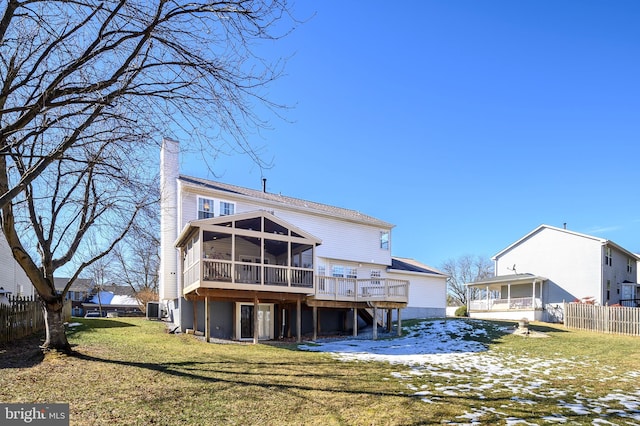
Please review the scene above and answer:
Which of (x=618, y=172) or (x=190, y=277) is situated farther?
(x=618, y=172)

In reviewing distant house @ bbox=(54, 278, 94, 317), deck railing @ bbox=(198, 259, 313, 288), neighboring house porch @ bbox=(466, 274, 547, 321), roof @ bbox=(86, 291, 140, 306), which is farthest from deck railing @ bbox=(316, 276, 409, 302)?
distant house @ bbox=(54, 278, 94, 317)

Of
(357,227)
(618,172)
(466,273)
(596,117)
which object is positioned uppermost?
(596,117)

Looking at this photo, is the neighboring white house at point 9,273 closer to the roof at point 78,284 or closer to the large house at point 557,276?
the large house at point 557,276

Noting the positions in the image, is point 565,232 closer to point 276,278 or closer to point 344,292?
point 344,292

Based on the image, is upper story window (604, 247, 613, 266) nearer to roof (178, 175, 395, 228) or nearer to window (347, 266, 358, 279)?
roof (178, 175, 395, 228)

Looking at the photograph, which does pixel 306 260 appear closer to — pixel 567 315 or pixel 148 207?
pixel 148 207

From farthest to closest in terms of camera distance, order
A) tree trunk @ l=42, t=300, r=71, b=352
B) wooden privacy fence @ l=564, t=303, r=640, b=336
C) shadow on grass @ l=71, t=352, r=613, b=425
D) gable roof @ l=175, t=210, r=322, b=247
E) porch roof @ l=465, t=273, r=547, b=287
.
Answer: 1. porch roof @ l=465, t=273, r=547, b=287
2. wooden privacy fence @ l=564, t=303, r=640, b=336
3. gable roof @ l=175, t=210, r=322, b=247
4. tree trunk @ l=42, t=300, r=71, b=352
5. shadow on grass @ l=71, t=352, r=613, b=425

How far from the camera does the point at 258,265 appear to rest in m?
16.4

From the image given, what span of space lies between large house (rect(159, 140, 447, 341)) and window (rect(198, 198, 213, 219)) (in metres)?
0.05

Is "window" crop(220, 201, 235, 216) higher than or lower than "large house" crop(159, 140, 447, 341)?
higher

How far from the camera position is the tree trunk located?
10078mm

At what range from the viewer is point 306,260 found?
20.3 m

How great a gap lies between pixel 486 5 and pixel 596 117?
37.3 ft

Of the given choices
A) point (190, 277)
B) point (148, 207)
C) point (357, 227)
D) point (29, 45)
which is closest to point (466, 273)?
point (357, 227)
